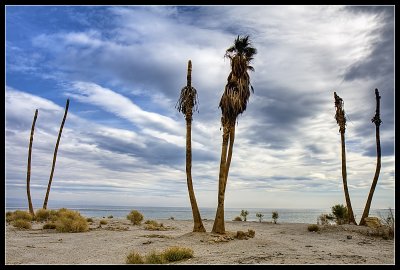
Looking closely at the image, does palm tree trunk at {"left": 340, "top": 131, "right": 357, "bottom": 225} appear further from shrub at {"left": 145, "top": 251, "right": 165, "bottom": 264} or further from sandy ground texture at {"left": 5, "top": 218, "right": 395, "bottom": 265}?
shrub at {"left": 145, "top": 251, "right": 165, "bottom": 264}

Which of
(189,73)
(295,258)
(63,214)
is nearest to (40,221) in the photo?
(63,214)

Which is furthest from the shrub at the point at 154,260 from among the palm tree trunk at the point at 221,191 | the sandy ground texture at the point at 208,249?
the palm tree trunk at the point at 221,191

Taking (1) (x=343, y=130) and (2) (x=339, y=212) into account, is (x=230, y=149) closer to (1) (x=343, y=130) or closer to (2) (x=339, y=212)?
(1) (x=343, y=130)

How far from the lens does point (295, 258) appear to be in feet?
41.1

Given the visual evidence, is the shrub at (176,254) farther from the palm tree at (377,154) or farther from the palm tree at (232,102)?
the palm tree at (377,154)

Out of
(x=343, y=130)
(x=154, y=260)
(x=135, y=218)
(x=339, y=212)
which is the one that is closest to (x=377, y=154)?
(x=343, y=130)

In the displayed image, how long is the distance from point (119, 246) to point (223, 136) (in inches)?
319

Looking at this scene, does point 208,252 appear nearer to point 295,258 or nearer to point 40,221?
point 295,258

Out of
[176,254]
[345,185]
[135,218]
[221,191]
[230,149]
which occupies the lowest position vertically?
[176,254]

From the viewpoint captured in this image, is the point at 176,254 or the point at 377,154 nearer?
the point at 176,254

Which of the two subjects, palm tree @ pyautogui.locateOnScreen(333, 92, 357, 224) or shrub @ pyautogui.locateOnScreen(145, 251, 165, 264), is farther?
palm tree @ pyautogui.locateOnScreen(333, 92, 357, 224)

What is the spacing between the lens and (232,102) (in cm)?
2028

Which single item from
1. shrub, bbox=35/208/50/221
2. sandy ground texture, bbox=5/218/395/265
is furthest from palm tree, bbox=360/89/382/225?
shrub, bbox=35/208/50/221

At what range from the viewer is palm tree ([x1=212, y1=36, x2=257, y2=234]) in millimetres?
20359
